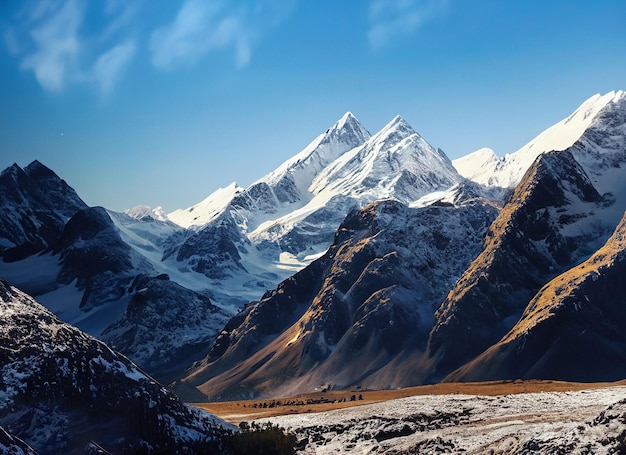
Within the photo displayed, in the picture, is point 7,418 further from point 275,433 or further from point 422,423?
point 422,423

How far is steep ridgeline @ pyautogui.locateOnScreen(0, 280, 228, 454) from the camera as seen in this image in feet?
438

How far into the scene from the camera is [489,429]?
6186 inches

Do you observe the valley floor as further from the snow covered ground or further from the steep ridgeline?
the steep ridgeline

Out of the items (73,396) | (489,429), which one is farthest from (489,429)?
(73,396)

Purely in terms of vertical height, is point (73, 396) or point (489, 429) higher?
point (73, 396)

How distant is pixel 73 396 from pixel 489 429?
71865 millimetres

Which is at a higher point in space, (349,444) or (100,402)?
(100,402)

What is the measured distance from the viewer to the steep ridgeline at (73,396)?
133 metres

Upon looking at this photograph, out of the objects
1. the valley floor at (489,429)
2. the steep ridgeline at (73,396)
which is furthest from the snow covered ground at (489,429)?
the steep ridgeline at (73,396)

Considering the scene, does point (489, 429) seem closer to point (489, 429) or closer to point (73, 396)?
point (489, 429)

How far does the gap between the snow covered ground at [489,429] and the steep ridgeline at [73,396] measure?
106 feet

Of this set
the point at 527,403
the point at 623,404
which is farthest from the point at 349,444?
the point at 623,404

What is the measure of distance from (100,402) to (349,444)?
53.5 metres

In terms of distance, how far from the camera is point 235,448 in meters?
158
